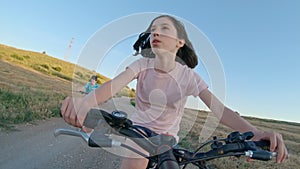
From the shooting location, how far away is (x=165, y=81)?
189cm

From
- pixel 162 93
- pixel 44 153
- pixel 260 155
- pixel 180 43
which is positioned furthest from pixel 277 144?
pixel 44 153

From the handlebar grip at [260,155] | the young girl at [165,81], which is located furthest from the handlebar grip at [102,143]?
the handlebar grip at [260,155]

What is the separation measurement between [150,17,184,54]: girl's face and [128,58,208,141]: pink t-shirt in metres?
0.18

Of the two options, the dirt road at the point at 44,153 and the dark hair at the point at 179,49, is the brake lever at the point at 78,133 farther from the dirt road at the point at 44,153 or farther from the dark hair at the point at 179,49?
the dirt road at the point at 44,153

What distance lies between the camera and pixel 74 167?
5332 mm

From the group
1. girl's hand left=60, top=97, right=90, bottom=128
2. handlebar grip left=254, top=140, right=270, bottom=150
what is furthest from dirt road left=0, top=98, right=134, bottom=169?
handlebar grip left=254, top=140, right=270, bottom=150

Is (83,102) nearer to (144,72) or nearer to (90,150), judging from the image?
(144,72)

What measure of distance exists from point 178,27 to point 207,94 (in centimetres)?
50

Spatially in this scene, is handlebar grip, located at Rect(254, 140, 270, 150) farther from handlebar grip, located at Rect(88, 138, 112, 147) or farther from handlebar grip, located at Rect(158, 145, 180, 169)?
handlebar grip, located at Rect(88, 138, 112, 147)

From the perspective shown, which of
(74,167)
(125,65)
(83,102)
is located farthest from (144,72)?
(74,167)

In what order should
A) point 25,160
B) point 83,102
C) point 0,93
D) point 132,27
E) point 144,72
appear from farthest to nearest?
1. point 0,93
2. point 25,160
3. point 144,72
4. point 132,27
5. point 83,102

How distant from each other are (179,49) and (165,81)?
12.1 inches

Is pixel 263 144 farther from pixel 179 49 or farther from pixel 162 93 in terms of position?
pixel 179 49

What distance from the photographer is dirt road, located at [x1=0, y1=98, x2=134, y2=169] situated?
502 cm
